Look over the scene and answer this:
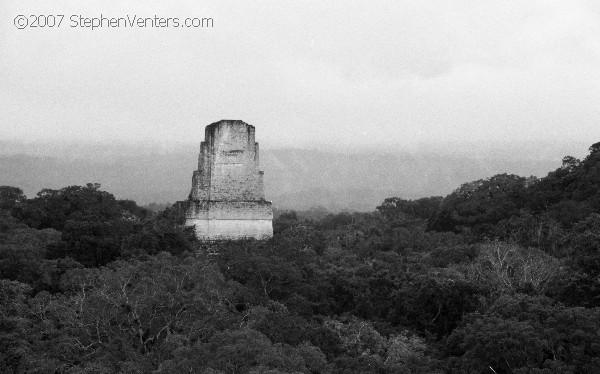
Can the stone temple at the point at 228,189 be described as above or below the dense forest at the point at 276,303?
above

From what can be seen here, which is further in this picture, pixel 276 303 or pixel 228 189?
pixel 228 189

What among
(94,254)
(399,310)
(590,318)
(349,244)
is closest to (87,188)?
(94,254)

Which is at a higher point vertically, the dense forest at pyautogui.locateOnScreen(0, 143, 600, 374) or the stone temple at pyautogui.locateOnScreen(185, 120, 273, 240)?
the stone temple at pyautogui.locateOnScreen(185, 120, 273, 240)

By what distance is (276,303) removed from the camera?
2006cm

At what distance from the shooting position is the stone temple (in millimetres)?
25234

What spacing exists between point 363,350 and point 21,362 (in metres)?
7.21

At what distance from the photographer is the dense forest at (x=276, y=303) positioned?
55.4 ft

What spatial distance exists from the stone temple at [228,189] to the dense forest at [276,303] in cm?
50

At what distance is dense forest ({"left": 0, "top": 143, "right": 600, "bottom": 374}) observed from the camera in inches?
665

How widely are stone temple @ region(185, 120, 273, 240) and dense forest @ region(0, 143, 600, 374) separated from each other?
50 centimetres

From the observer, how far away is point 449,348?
20031 mm

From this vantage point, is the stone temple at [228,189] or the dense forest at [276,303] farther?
the stone temple at [228,189]

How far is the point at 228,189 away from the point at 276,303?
20.0ft

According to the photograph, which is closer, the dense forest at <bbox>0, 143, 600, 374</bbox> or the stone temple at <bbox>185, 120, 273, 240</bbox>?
the dense forest at <bbox>0, 143, 600, 374</bbox>
